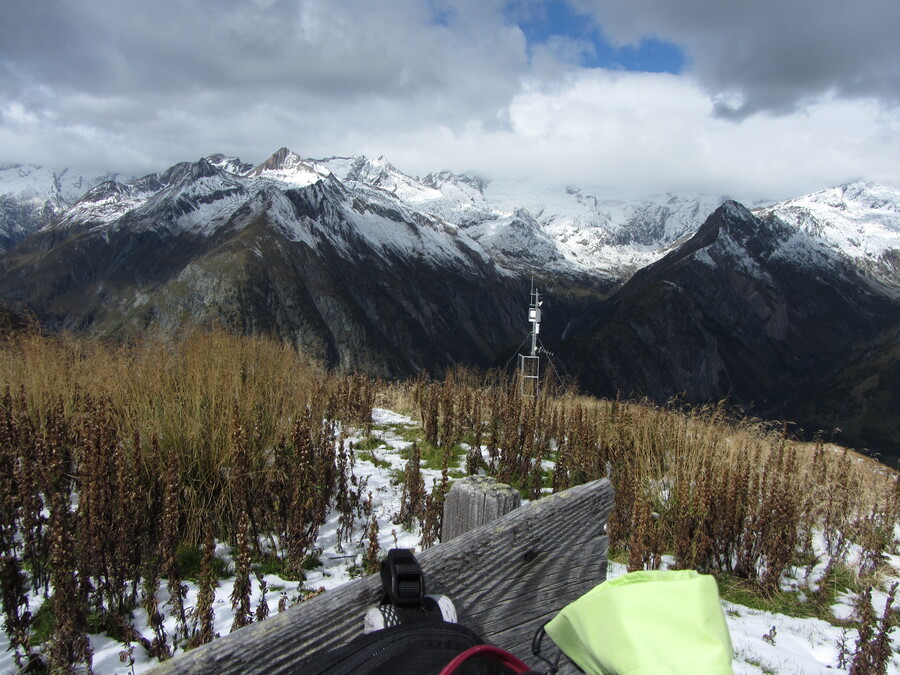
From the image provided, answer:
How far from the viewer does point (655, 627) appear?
111cm

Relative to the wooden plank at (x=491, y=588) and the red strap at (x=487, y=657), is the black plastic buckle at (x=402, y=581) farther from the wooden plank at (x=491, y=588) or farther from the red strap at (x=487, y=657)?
the red strap at (x=487, y=657)

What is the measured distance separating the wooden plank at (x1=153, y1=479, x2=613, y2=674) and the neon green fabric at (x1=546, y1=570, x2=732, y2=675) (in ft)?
1.09

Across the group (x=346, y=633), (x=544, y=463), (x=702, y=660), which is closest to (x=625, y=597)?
(x=702, y=660)

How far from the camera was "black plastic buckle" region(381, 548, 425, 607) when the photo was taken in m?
1.13

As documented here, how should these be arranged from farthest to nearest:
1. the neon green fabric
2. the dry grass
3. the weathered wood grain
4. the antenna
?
the antenna, the dry grass, the weathered wood grain, the neon green fabric

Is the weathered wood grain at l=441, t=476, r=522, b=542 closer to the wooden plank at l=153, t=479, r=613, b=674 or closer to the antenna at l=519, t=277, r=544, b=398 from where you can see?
the wooden plank at l=153, t=479, r=613, b=674

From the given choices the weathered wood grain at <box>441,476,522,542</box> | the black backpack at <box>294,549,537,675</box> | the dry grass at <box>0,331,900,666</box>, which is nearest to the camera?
the black backpack at <box>294,549,537,675</box>

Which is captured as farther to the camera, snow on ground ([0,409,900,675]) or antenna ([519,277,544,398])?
antenna ([519,277,544,398])

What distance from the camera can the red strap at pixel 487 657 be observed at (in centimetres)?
96

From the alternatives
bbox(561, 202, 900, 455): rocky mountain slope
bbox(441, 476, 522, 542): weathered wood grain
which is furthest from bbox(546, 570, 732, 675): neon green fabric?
bbox(561, 202, 900, 455): rocky mountain slope

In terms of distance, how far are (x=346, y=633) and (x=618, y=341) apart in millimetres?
160099

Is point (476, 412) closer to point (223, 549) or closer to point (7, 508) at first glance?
point (223, 549)

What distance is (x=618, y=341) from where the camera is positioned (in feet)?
505

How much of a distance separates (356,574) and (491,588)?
9.24ft
